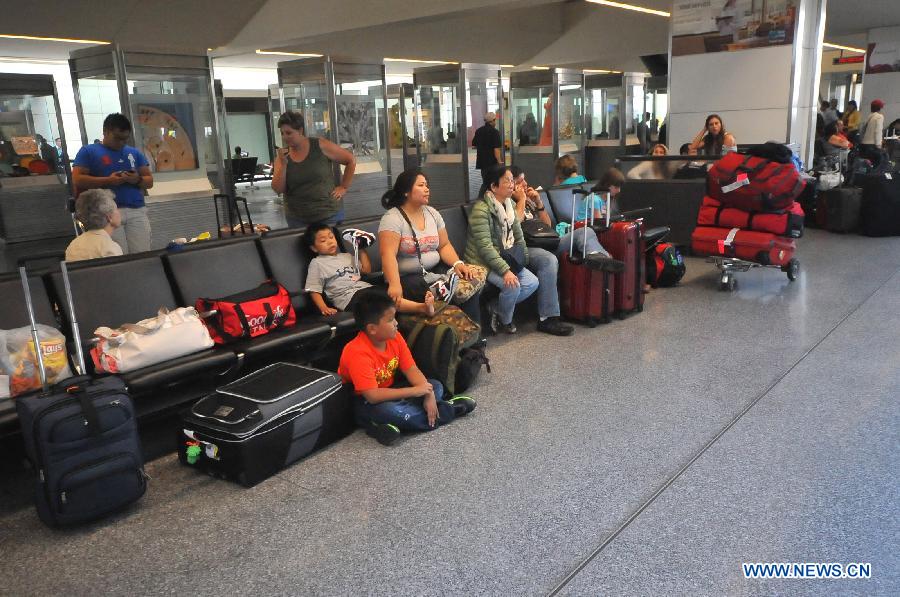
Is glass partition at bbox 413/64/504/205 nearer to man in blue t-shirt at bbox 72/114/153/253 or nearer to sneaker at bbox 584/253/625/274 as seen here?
sneaker at bbox 584/253/625/274

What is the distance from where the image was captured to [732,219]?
239 inches

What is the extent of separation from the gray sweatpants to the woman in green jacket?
253cm

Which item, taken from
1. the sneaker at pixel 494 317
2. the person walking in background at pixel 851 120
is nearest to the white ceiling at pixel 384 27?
the person walking in background at pixel 851 120

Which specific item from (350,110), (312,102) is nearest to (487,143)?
(350,110)

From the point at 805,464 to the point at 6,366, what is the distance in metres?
3.50

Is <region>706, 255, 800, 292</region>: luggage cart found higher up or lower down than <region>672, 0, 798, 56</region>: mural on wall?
lower down

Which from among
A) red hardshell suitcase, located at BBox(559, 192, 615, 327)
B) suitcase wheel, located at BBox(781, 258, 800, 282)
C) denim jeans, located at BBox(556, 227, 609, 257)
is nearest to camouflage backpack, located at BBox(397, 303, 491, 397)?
red hardshell suitcase, located at BBox(559, 192, 615, 327)

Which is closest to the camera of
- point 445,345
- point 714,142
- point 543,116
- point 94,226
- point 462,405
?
point 462,405

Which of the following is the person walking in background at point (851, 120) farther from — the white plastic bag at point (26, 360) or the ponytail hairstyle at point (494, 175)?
the white plastic bag at point (26, 360)

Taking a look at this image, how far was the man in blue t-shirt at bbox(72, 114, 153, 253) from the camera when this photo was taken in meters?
5.13

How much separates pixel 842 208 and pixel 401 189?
664cm

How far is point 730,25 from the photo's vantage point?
879cm

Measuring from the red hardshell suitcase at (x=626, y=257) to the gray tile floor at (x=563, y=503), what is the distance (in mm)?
1092

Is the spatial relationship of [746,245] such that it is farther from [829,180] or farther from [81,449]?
[81,449]
